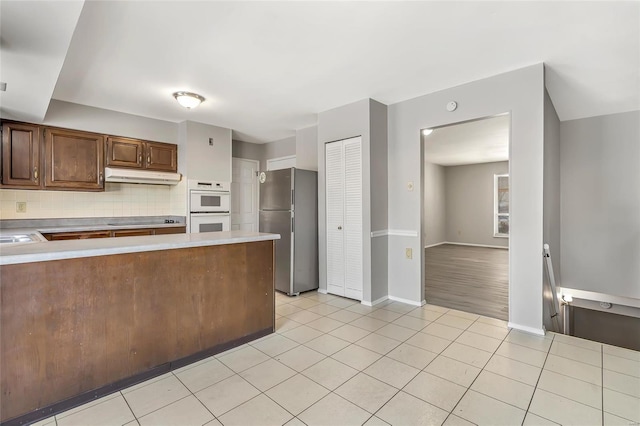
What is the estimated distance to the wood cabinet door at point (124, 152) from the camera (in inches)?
169

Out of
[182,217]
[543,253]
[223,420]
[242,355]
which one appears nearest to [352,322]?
[242,355]

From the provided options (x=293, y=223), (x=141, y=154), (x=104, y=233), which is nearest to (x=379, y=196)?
(x=293, y=223)

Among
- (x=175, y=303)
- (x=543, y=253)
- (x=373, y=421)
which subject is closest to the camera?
(x=373, y=421)

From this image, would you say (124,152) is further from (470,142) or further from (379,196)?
(470,142)

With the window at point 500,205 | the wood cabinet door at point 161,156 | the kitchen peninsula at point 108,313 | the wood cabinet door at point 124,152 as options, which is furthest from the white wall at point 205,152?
the window at point 500,205

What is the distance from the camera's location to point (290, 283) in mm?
4250

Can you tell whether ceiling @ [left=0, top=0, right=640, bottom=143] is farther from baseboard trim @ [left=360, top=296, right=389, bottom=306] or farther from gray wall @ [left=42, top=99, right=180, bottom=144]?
baseboard trim @ [left=360, top=296, right=389, bottom=306]

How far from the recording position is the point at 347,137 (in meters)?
4.01

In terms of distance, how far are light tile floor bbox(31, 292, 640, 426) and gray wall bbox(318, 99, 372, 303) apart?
1062 millimetres

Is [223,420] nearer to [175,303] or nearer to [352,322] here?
[175,303]

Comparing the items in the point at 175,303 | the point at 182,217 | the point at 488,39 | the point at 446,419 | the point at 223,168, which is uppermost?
the point at 488,39

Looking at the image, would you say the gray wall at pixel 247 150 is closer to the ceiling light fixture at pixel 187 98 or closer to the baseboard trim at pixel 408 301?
the ceiling light fixture at pixel 187 98

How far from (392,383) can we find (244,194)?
4.75m

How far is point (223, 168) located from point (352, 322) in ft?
11.0
